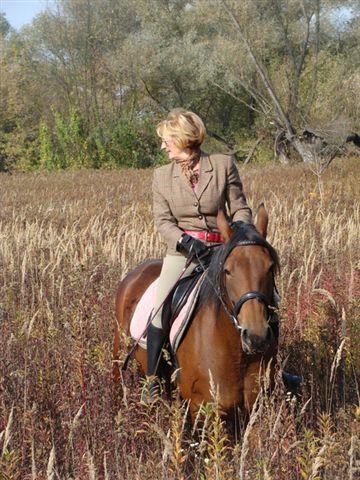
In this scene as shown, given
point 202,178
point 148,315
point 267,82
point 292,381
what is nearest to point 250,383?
point 292,381

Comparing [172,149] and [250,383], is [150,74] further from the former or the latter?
[250,383]

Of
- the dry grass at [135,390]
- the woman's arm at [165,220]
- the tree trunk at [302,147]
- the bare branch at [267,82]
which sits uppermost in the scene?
the bare branch at [267,82]

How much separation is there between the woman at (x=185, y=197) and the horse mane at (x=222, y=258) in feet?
1.28

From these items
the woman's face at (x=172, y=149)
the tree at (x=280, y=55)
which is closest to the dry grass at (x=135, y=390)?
the woman's face at (x=172, y=149)

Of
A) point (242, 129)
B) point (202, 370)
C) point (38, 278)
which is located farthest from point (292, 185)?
point (242, 129)

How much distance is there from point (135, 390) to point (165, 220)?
1.10m

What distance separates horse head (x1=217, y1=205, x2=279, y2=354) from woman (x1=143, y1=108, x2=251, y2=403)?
0.72 m

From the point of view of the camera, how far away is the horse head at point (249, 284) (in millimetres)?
3123

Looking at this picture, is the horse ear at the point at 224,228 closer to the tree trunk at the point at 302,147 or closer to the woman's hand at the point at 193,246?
the woman's hand at the point at 193,246

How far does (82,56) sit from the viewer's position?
115ft

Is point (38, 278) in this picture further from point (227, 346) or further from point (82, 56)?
point (82, 56)

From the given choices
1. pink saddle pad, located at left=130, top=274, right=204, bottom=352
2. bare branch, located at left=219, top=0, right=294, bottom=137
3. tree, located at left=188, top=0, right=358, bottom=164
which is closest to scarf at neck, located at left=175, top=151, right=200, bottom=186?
pink saddle pad, located at left=130, top=274, right=204, bottom=352

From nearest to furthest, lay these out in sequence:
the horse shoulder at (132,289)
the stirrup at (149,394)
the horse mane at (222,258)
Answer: the stirrup at (149,394)
the horse mane at (222,258)
the horse shoulder at (132,289)

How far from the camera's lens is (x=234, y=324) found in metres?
3.48
